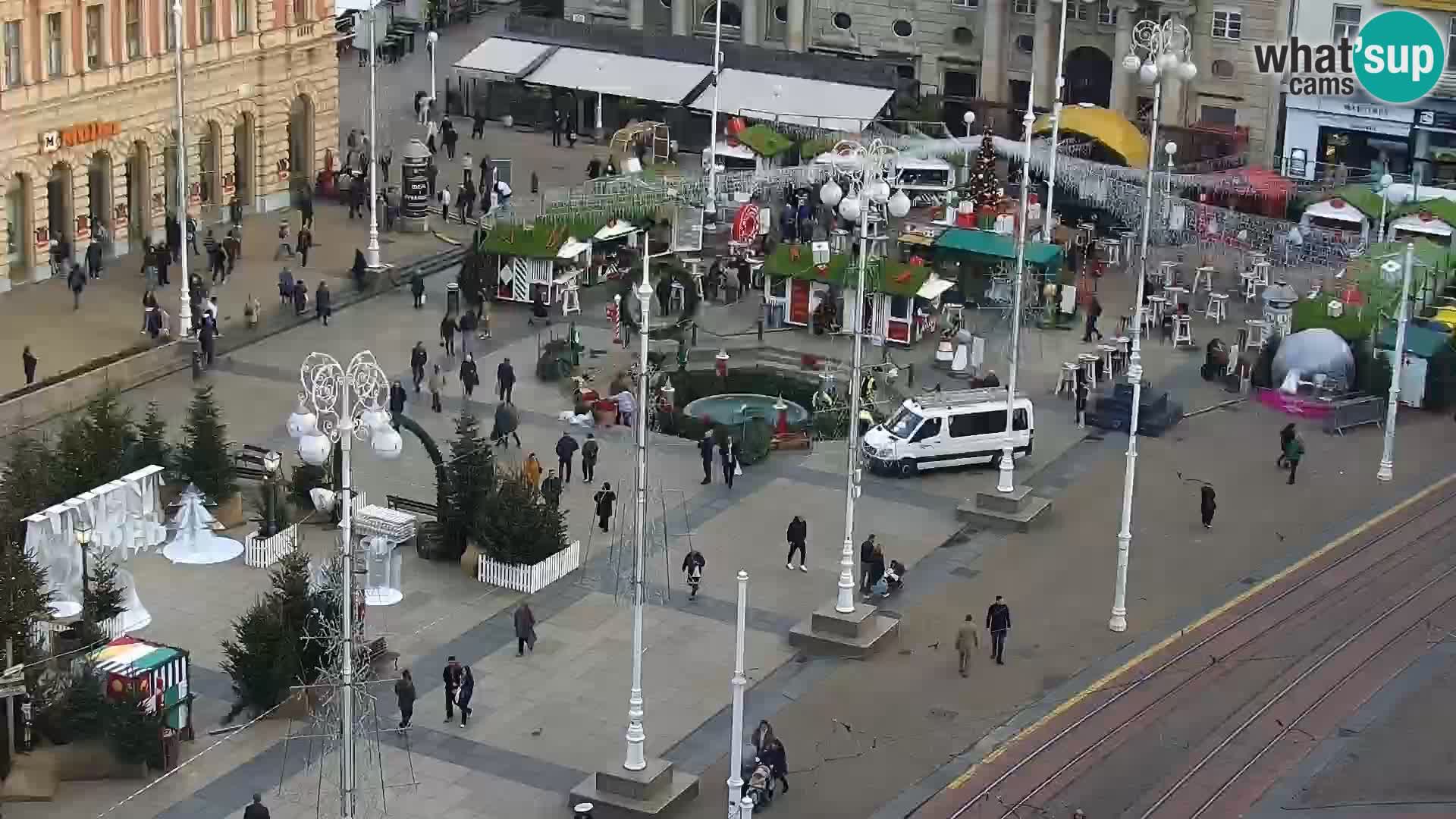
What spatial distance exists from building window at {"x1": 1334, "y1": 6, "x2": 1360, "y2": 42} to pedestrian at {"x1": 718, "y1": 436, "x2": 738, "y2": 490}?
112ft

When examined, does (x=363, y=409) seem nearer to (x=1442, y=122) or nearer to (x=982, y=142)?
(x=982, y=142)

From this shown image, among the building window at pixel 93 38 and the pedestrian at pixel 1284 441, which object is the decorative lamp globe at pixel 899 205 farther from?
the building window at pixel 93 38

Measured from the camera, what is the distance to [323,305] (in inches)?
2886

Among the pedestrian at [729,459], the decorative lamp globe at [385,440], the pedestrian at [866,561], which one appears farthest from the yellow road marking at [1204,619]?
the decorative lamp globe at [385,440]

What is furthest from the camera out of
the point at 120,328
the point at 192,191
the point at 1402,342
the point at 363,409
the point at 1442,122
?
the point at 1442,122

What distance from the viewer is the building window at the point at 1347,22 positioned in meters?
88.2

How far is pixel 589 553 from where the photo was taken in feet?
190

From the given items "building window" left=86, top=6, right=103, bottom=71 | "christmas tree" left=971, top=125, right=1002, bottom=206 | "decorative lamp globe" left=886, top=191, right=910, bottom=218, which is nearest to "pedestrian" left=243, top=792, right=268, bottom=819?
"decorative lamp globe" left=886, top=191, right=910, bottom=218

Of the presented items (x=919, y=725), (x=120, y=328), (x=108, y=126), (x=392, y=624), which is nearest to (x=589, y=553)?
(x=392, y=624)

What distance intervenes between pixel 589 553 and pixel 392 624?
5.48 meters

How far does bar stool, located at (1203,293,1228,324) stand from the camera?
7719cm

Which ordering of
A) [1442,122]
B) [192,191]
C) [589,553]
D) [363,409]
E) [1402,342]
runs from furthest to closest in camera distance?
[1442,122] < [192,191] < [1402,342] < [589,553] < [363,409]

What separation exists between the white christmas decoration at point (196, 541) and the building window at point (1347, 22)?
4522 cm

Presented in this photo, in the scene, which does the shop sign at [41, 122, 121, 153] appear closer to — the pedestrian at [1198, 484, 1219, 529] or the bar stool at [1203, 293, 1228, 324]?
the bar stool at [1203, 293, 1228, 324]
